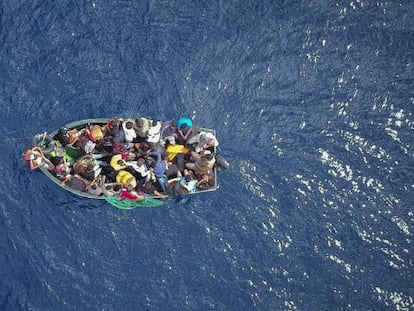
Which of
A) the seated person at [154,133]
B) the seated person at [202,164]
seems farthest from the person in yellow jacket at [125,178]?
the seated person at [202,164]

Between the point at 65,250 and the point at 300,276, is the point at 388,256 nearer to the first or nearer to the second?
the point at 300,276

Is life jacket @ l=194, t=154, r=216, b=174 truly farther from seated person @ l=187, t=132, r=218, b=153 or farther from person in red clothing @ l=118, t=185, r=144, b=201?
person in red clothing @ l=118, t=185, r=144, b=201

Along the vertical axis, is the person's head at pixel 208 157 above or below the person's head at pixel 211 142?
below

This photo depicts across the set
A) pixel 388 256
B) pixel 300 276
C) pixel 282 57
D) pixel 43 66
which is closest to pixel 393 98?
pixel 282 57

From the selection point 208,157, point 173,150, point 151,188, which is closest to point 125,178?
point 151,188

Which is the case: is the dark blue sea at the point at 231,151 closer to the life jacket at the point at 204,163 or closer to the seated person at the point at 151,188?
the seated person at the point at 151,188

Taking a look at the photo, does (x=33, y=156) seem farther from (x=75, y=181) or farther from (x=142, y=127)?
(x=142, y=127)

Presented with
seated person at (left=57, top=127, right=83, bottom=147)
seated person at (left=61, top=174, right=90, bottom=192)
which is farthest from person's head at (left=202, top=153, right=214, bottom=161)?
seated person at (left=57, top=127, right=83, bottom=147)
